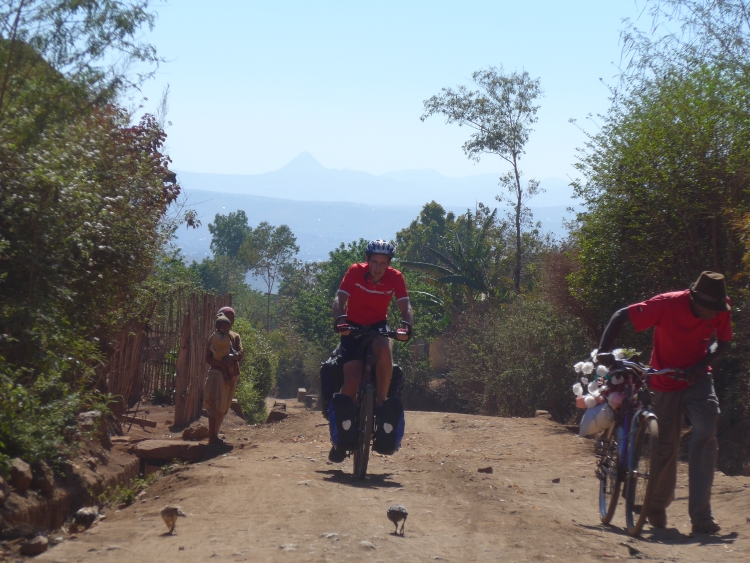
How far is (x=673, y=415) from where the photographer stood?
5.67 metres

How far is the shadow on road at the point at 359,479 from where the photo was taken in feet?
22.6

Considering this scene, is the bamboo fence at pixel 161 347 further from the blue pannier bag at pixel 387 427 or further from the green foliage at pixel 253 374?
the blue pannier bag at pixel 387 427

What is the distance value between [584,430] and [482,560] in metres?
1.78

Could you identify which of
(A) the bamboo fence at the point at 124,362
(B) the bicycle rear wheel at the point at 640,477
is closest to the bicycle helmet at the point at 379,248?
(B) the bicycle rear wheel at the point at 640,477

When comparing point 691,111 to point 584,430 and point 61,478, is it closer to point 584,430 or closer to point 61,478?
point 584,430

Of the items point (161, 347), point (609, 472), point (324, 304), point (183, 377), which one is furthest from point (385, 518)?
point (324, 304)

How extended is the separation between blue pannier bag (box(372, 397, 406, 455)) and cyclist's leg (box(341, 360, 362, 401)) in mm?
298

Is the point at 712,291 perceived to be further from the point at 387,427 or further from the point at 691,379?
the point at 387,427

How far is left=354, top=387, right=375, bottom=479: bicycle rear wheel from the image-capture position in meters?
7.01

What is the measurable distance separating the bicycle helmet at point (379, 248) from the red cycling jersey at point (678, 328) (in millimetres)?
2499

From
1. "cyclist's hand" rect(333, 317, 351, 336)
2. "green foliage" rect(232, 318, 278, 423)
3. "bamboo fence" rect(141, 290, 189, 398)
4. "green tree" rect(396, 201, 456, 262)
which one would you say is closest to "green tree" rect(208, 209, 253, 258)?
"green tree" rect(396, 201, 456, 262)

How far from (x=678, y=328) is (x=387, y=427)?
2.80m

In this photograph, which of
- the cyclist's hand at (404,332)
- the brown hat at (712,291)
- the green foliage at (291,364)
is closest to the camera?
the brown hat at (712,291)

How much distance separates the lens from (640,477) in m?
5.52
